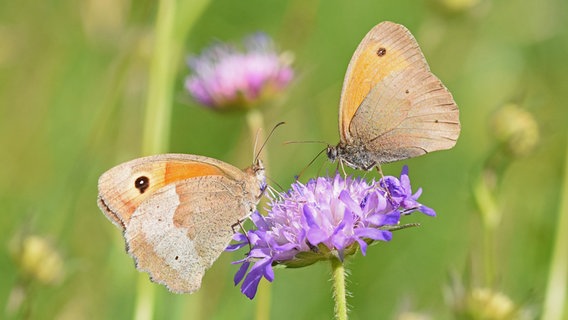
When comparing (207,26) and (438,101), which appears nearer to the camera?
(438,101)

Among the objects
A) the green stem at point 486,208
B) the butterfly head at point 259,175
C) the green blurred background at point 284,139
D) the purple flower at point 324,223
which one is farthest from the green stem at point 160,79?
the green stem at point 486,208

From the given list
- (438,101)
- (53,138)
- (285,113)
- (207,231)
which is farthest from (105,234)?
(438,101)

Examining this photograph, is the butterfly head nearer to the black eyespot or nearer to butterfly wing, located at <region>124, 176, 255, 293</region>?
butterfly wing, located at <region>124, 176, 255, 293</region>

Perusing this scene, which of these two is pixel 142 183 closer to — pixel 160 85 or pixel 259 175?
pixel 259 175

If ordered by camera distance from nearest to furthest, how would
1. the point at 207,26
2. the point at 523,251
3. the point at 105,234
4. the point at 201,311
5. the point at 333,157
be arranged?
the point at 333,157 < the point at 523,251 < the point at 201,311 < the point at 105,234 < the point at 207,26

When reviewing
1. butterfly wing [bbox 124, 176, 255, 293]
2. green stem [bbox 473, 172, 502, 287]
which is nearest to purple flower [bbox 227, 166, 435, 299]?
butterfly wing [bbox 124, 176, 255, 293]

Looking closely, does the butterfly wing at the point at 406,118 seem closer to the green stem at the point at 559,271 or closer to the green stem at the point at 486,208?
the green stem at the point at 486,208

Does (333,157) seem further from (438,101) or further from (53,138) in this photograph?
(53,138)
